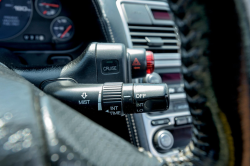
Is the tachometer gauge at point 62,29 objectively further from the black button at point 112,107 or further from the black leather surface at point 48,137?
the black leather surface at point 48,137

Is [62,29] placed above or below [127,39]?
above

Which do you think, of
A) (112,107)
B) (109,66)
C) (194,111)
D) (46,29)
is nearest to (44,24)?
(46,29)

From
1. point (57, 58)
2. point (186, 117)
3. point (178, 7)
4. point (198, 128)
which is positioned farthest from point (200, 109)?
point (57, 58)

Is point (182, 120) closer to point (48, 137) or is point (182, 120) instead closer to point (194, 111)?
point (194, 111)

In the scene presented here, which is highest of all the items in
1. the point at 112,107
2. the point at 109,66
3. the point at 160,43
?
the point at 160,43

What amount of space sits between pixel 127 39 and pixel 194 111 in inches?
36.9

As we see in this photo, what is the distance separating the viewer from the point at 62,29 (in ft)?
5.20

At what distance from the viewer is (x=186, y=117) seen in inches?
50.6

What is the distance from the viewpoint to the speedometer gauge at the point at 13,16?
56.6 inches

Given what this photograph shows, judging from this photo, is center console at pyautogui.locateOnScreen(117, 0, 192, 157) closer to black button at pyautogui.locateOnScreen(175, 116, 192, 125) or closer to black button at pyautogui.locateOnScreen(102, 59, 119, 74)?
black button at pyautogui.locateOnScreen(175, 116, 192, 125)

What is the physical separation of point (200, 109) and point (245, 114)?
0.20ft

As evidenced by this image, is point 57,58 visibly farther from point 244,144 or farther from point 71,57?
point 244,144

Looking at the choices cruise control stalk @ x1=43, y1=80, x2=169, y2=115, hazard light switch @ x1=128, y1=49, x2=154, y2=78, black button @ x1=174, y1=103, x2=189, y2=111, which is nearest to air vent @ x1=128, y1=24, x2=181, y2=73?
black button @ x1=174, y1=103, x2=189, y2=111

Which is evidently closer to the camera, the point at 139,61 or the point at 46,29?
the point at 139,61
